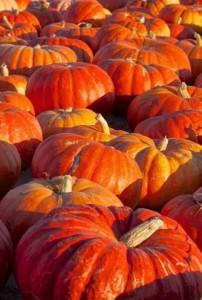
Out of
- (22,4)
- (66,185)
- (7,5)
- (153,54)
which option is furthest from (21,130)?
(22,4)

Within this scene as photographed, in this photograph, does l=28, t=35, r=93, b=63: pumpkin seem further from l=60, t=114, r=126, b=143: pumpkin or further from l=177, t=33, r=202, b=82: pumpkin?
l=60, t=114, r=126, b=143: pumpkin

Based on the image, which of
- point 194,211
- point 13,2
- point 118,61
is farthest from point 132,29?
point 194,211

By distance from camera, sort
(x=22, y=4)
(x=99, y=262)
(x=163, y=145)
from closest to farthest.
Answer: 1. (x=99, y=262)
2. (x=163, y=145)
3. (x=22, y=4)

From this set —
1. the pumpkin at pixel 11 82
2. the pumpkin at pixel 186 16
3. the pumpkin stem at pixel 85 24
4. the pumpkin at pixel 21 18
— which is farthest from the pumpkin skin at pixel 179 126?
the pumpkin at pixel 21 18

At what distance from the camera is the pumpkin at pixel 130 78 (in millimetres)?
6494

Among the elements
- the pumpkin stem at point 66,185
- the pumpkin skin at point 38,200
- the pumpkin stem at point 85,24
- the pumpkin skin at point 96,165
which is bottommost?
the pumpkin stem at point 85,24

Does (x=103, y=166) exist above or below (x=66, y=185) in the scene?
below

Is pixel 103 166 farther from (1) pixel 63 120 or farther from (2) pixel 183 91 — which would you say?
(2) pixel 183 91

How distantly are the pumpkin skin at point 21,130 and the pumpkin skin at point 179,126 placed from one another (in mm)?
937

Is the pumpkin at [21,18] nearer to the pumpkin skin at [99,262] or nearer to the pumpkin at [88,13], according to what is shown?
the pumpkin at [88,13]

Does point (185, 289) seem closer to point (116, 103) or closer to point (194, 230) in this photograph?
point (194, 230)

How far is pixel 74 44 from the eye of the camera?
8016 mm

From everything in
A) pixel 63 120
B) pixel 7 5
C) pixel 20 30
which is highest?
pixel 63 120

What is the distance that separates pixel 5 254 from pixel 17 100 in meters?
2.55
